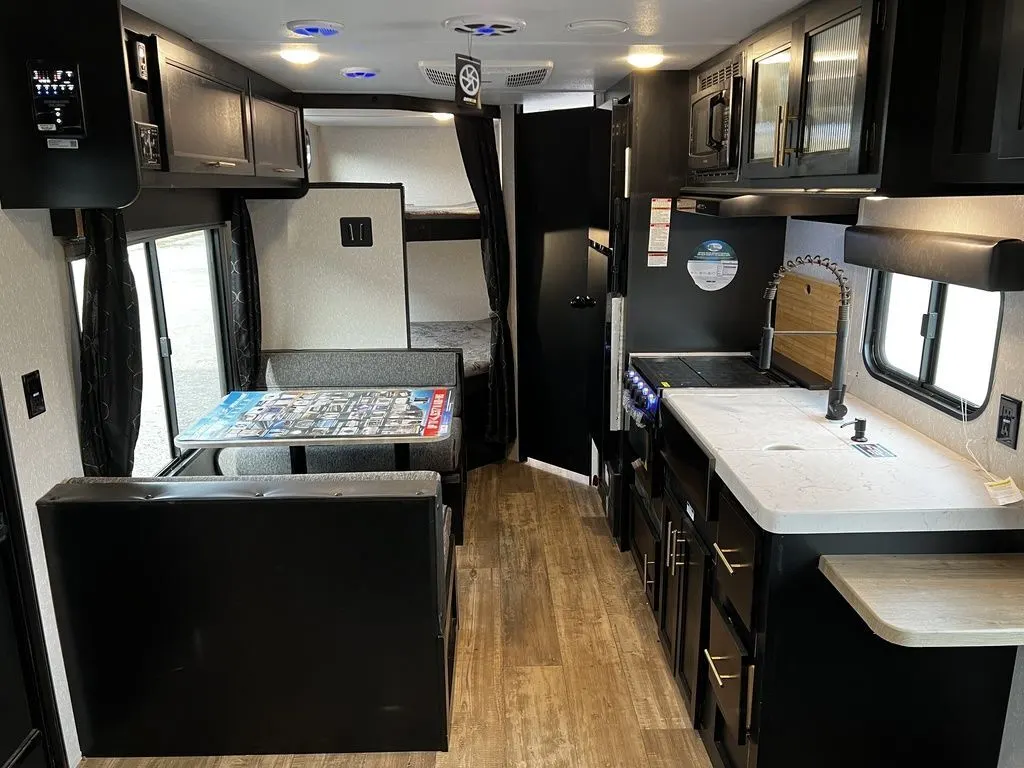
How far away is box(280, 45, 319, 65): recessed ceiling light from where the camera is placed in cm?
265

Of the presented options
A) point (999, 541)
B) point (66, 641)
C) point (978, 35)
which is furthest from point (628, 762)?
point (978, 35)

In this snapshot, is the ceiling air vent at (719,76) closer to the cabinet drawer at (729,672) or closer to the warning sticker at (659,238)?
the warning sticker at (659,238)

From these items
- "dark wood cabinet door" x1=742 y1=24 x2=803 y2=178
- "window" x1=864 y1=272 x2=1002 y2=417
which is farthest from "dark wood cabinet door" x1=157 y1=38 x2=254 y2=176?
"window" x1=864 y1=272 x2=1002 y2=417

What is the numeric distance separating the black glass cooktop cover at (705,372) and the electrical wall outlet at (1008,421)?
94 centimetres

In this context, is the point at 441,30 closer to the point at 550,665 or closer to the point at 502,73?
the point at 502,73

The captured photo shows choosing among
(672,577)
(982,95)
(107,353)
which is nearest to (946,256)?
(982,95)

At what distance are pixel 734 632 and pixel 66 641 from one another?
73.9 inches

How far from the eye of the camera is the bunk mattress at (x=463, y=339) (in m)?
4.71

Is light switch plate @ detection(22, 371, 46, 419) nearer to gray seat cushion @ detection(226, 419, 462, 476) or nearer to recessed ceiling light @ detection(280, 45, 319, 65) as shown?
recessed ceiling light @ detection(280, 45, 319, 65)

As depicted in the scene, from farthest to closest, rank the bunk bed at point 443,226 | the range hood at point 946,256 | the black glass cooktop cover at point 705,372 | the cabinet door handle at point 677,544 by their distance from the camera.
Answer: the bunk bed at point 443,226, the black glass cooktop cover at point 705,372, the cabinet door handle at point 677,544, the range hood at point 946,256

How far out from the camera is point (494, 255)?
4422mm

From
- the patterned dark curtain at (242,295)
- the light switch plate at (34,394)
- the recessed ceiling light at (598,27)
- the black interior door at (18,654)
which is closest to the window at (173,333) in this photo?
the patterned dark curtain at (242,295)

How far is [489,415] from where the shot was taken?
15.3 feet

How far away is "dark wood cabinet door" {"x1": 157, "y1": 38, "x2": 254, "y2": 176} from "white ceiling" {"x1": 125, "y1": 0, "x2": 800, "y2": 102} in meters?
0.09
